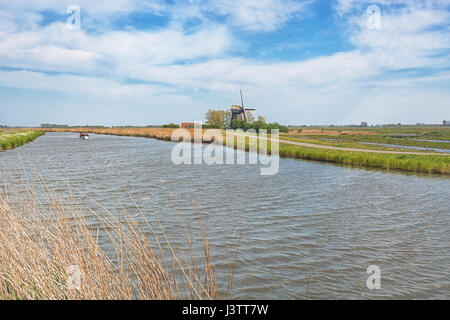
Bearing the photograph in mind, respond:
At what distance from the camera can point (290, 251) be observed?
743cm

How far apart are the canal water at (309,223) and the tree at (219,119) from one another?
66.2 metres

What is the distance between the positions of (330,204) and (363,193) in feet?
9.37

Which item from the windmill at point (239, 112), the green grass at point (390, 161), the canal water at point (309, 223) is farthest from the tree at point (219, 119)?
the canal water at point (309, 223)

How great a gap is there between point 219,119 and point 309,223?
7615cm

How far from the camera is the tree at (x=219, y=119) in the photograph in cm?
8438

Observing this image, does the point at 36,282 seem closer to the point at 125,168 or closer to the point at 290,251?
the point at 290,251

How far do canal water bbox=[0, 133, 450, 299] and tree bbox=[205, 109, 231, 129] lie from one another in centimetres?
6624

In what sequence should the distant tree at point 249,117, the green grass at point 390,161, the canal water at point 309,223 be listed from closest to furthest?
the canal water at point 309,223, the green grass at point 390,161, the distant tree at point 249,117

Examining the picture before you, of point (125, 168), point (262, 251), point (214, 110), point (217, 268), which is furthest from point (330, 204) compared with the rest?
point (214, 110)

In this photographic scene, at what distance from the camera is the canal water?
601cm

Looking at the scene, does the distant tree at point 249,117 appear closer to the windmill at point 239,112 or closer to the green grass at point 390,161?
the windmill at point 239,112

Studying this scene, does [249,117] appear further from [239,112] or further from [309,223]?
[309,223]

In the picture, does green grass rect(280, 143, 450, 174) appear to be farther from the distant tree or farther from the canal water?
the distant tree

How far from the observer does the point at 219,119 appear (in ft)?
278
